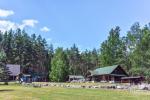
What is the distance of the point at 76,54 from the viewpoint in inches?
7116

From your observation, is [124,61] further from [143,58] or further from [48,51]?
[48,51]

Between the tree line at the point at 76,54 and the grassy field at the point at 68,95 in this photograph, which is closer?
the grassy field at the point at 68,95

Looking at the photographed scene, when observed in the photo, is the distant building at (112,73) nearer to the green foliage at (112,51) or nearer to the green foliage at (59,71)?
the green foliage at (59,71)

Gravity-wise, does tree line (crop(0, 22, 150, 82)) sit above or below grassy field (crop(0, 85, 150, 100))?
above

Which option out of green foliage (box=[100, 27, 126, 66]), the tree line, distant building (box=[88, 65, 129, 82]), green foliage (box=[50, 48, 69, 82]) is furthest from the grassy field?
green foliage (box=[100, 27, 126, 66])

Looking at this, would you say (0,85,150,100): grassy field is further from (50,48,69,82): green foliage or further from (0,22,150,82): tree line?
(50,48,69,82): green foliage

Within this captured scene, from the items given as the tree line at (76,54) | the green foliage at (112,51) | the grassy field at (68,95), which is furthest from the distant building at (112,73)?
the grassy field at (68,95)

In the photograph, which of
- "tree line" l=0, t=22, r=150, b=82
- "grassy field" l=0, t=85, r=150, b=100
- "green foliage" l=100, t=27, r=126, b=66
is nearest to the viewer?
"grassy field" l=0, t=85, r=150, b=100

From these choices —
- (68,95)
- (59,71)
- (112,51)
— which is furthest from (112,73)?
(68,95)

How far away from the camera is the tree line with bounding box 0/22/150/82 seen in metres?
110

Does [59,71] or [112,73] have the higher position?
[59,71]

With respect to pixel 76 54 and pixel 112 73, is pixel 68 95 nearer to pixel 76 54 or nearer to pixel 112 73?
pixel 112 73

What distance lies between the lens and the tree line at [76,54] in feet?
360

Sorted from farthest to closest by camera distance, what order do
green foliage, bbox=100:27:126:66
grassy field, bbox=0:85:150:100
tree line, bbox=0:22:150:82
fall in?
green foliage, bbox=100:27:126:66
tree line, bbox=0:22:150:82
grassy field, bbox=0:85:150:100
